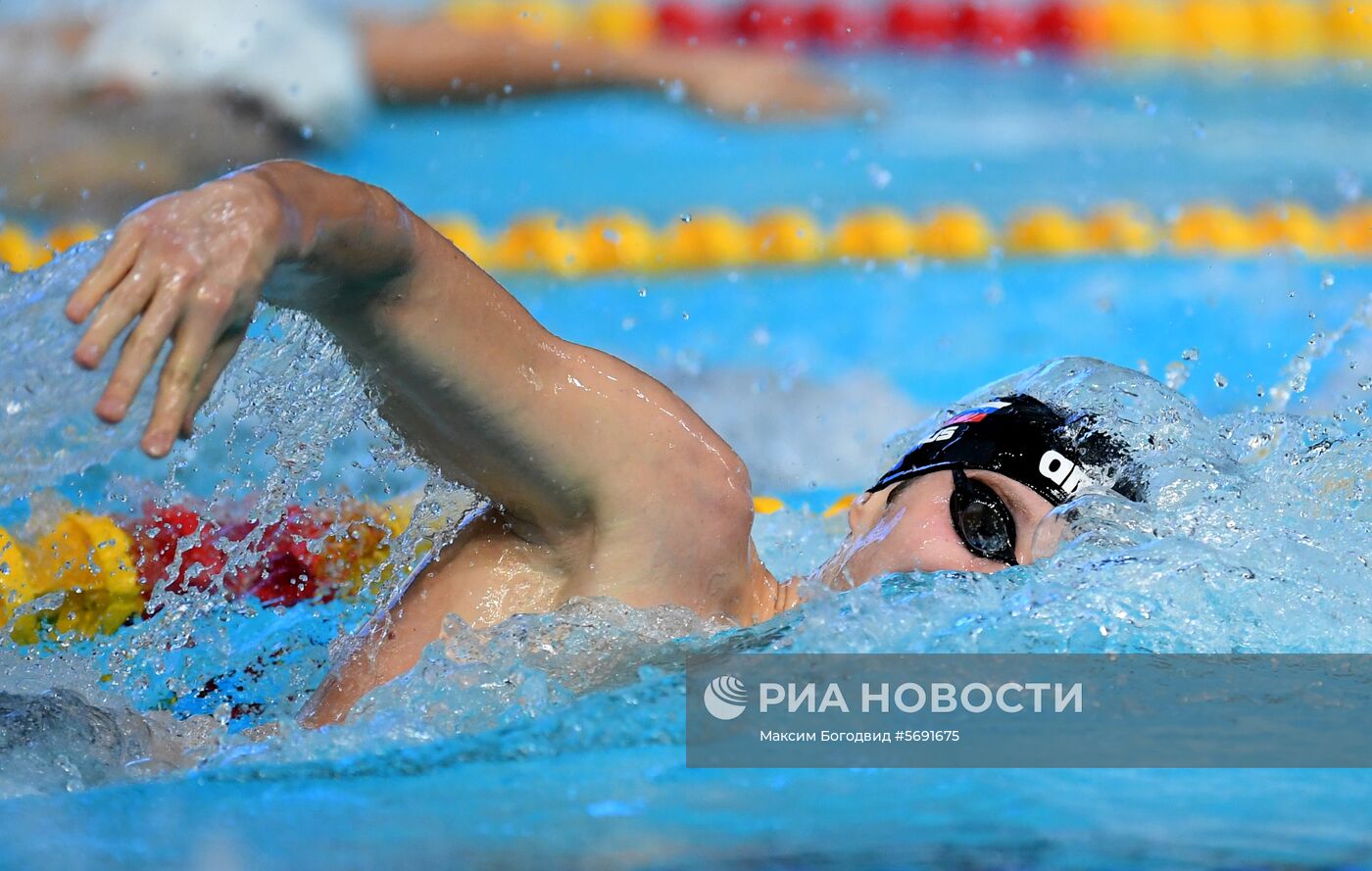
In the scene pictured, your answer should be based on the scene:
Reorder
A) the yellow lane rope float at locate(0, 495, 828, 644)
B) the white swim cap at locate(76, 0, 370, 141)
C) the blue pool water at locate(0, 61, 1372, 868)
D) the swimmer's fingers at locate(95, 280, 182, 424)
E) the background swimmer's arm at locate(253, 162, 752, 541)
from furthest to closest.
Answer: the white swim cap at locate(76, 0, 370, 141), the yellow lane rope float at locate(0, 495, 828, 644), the background swimmer's arm at locate(253, 162, 752, 541), the blue pool water at locate(0, 61, 1372, 868), the swimmer's fingers at locate(95, 280, 182, 424)

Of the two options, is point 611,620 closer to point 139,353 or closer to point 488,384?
point 488,384

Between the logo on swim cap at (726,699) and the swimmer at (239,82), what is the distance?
3618 millimetres

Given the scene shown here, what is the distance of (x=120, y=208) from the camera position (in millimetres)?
4414

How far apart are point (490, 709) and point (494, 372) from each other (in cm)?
31

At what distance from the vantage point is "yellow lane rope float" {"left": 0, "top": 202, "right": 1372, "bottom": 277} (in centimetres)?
440

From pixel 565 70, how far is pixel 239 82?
118cm

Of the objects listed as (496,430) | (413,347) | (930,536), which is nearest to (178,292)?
(413,347)

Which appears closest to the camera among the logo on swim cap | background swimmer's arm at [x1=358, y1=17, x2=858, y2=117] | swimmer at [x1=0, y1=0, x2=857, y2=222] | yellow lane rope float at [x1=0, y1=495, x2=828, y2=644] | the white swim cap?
the logo on swim cap

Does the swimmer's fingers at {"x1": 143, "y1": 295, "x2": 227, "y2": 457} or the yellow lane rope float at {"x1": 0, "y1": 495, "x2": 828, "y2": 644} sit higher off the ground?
the yellow lane rope float at {"x1": 0, "y1": 495, "x2": 828, "y2": 644}

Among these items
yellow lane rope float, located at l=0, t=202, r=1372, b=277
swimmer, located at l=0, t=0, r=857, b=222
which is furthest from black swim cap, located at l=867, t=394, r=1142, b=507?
swimmer, located at l=0, t=0, r=857, b=222

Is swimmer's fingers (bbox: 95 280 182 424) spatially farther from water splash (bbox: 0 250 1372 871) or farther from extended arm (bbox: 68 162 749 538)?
water splash (bbox: 0 250 1372 871)

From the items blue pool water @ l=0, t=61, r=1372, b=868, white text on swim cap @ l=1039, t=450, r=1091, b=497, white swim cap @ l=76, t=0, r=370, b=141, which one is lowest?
blue pool water @ l=0, t=61, r=1372, b=868

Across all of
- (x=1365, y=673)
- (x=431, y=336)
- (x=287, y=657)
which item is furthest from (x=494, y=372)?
(x=1365, y=673)

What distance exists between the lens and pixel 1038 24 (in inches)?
227
